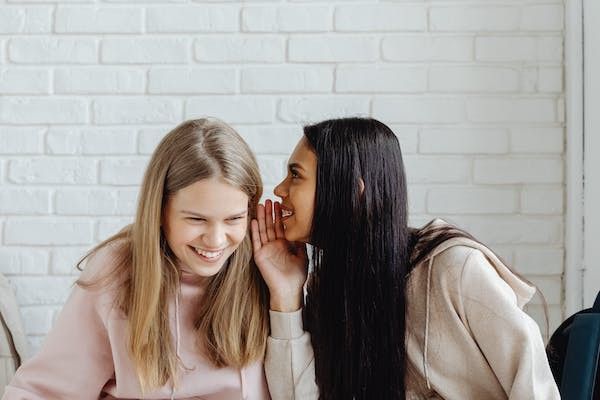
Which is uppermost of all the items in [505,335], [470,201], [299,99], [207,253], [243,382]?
[299,99]

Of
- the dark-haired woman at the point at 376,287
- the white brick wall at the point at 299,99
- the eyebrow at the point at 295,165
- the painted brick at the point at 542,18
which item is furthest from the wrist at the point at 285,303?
the painted brick at the point at 542,18

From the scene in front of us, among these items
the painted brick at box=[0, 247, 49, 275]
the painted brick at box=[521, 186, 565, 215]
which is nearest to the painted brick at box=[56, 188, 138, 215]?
A: the painted brick at box=[0, 247, 49, 275]

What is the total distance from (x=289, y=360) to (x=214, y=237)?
0.27 m

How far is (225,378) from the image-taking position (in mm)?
1544

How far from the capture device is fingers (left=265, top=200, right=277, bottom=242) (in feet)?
5.30

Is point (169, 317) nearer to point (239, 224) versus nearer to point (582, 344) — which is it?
point (239, 224)

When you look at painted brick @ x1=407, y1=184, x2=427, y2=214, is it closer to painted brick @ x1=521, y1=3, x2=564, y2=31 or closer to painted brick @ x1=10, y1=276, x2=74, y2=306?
painted brick @ x1=521, y1=3, x2=564, y2=31

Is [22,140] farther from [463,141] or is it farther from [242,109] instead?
[463,141]

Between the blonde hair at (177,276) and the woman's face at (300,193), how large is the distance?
2.6 inches

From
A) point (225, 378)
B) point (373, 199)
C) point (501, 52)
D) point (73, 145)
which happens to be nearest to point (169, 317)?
point (225, 378)

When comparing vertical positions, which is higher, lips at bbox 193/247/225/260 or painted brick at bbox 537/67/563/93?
painted brick at bbox 537/67/563/93

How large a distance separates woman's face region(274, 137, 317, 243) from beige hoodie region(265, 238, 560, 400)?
157 mm

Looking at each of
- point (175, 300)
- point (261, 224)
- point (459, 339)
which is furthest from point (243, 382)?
point (459, 339)

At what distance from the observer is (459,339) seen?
1458 millimetres
